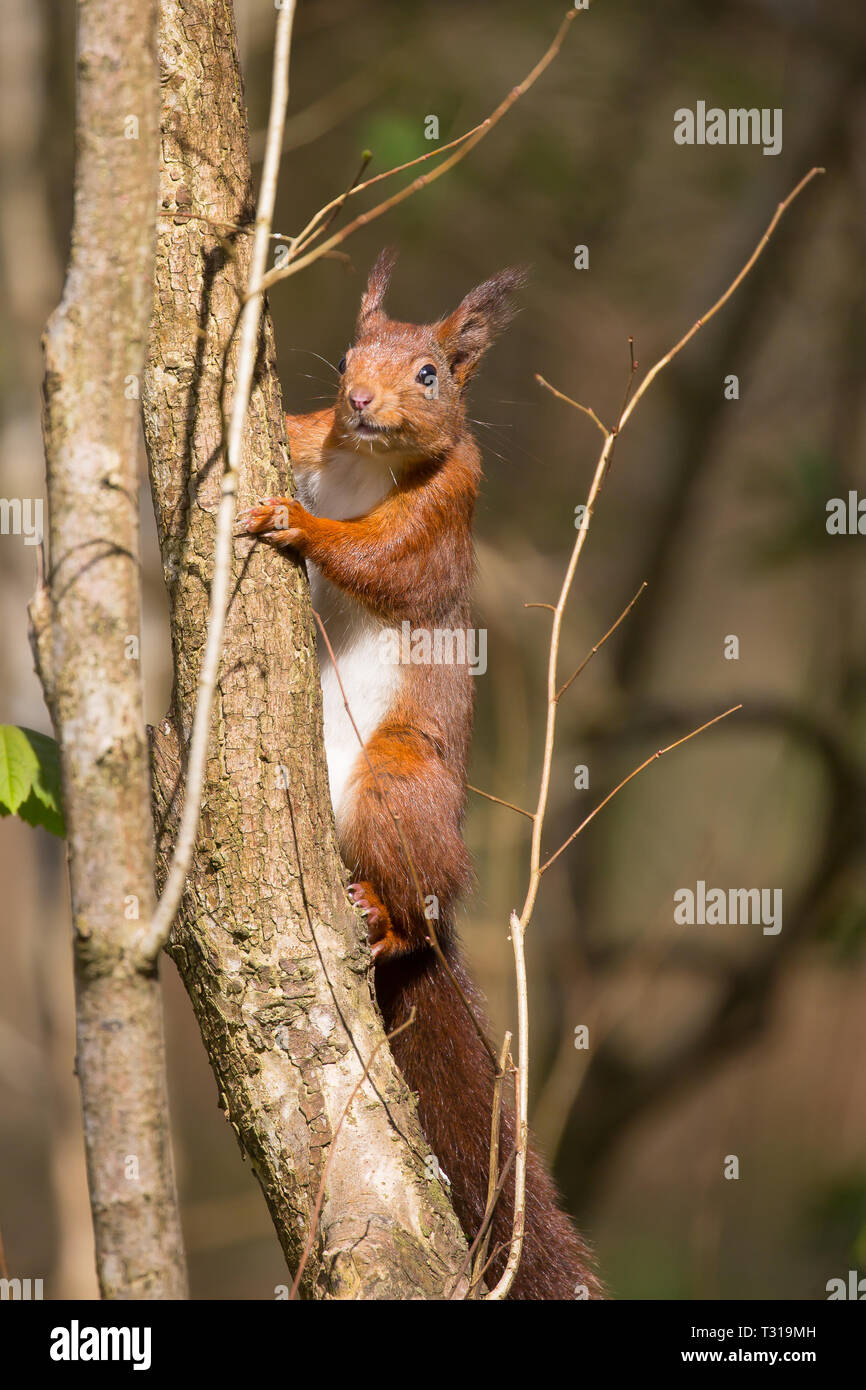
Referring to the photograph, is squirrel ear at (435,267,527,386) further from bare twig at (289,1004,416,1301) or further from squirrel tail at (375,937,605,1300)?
bare twig at (289,1004,416,1301)

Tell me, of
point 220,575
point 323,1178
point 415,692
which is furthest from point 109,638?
point 415,692

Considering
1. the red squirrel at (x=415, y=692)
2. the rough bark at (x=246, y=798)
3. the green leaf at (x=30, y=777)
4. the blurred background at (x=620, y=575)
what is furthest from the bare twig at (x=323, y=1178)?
the blurred background at (x=620, y=575)

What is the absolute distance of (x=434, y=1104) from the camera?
2.84 metres

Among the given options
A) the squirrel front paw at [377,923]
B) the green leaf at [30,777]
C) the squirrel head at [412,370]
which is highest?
the squirrel head at [412,370]

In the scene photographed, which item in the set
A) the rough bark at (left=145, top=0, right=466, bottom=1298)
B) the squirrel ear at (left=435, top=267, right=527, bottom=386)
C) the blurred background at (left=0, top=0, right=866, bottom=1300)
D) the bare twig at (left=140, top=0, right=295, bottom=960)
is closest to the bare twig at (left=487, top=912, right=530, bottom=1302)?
the rough bark at (left=145, top=0, right=466, bottom=1298)

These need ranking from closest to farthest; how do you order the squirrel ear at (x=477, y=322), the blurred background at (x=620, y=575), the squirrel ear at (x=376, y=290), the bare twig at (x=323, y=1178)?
1. the bare twig at (x=323, y=1178)
2. the squirrel ear at (x=477, y=322)
3. the squirrel ear at (x=376, y=290)
4. the blurred background at (x=620, y=575)

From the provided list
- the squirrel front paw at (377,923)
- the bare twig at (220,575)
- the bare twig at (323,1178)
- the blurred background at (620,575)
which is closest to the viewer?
the bare twig at (220,575)

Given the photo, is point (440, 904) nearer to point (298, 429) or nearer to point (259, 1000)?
point (259, 1000)

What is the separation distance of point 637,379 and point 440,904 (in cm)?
527

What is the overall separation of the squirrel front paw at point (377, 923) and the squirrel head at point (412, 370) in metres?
1.14

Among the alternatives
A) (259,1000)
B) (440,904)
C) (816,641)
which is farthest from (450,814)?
(816,641)

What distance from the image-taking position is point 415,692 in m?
3.11

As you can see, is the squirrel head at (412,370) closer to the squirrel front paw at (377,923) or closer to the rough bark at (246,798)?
the rough bark at (246,798)

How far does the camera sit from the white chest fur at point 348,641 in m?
3.09
